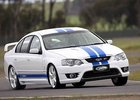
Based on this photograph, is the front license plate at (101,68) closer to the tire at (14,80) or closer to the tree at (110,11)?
the tire at (14,80)

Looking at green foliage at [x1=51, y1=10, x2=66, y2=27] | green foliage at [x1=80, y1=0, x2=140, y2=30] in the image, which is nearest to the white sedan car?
green foliage at [x1=51, y1=10, x2=66, y2=27]

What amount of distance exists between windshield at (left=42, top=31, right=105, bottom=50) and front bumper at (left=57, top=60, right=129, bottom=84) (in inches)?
40.3

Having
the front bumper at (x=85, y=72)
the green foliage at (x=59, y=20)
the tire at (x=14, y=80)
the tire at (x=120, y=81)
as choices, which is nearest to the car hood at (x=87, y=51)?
the front bumper at (x=85, y=72)

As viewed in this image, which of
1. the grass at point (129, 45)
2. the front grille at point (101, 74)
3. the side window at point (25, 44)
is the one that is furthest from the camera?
the grass at point (129, 45)

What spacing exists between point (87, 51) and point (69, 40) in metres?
1.21

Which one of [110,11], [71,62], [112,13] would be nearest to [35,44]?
[71,62]

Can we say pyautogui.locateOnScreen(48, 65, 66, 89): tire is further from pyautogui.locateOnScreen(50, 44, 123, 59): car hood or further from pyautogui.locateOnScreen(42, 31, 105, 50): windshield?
pyautogui.locateOnScreen(42, 31, 105, 50): windshield

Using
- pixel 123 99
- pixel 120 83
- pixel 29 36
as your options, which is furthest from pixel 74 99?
pixel 29 36

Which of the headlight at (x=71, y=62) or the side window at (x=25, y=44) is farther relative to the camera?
the side window at (x=25, y=44)

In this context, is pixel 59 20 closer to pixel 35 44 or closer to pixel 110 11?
pixel 110 11

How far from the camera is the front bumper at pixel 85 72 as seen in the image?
15406 millimetres

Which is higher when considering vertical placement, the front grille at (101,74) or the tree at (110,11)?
the front grille at (101,74)

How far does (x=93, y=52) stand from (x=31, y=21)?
73.9 metres

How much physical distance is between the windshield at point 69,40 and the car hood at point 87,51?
404 mm
